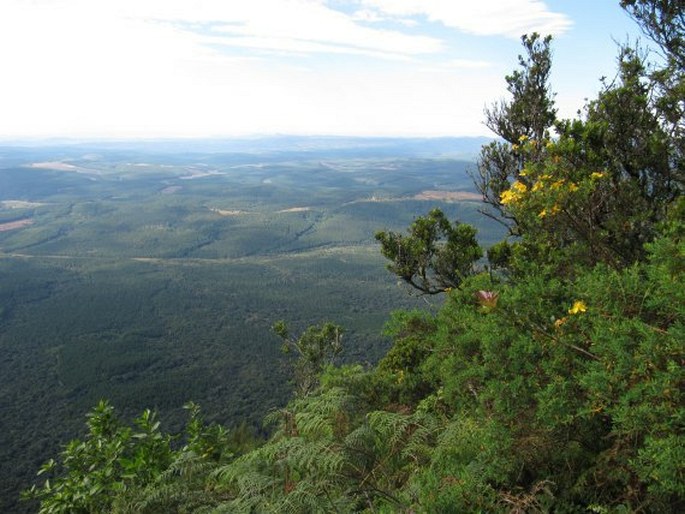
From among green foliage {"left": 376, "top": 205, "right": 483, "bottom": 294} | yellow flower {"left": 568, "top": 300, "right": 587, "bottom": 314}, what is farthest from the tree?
yellow flower {"left": 568, "top": 300, "right": 587, "bottom": 314}

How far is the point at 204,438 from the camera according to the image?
28.5 feet

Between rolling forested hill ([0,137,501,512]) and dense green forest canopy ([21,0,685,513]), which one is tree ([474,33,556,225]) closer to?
dense green forest canopy ([21,0,685,513])

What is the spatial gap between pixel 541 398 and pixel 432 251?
9739 mm

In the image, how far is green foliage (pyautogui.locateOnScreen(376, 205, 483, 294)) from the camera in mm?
13344

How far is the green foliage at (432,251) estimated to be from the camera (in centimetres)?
1334

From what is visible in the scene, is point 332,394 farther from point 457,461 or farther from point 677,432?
point 677,432

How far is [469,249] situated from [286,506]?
9379 mm

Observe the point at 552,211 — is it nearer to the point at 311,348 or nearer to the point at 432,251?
the point at 432,251

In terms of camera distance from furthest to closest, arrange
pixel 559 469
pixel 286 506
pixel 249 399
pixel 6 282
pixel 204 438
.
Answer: pixel 6 282, pixel 249 399, pixel 204 438, pixel 286 506, pixel 559 469

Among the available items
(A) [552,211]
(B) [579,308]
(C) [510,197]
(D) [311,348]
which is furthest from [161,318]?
(B) [579,308]

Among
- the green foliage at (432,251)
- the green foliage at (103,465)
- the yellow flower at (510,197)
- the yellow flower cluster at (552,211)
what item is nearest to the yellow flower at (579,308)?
the yellow flower cluster at (552,211)

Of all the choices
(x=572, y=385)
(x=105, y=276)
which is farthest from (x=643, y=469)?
(x=105, y=276)

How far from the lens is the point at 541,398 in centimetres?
429

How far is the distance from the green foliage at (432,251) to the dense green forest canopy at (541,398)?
3.72 meters
